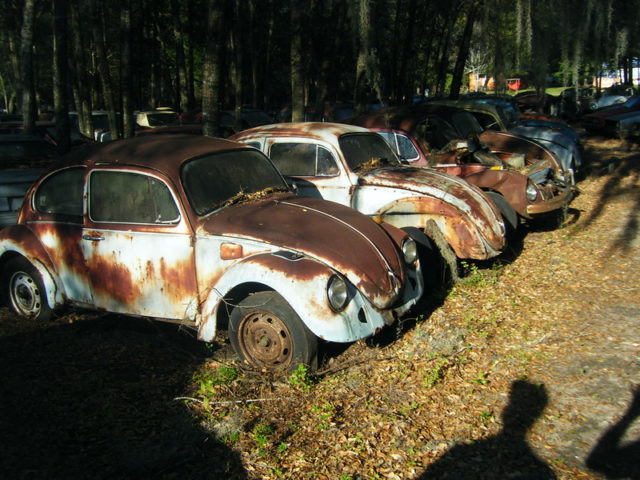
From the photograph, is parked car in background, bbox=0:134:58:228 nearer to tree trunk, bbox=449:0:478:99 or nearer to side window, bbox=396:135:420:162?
side window, bbox=396:135:420:162

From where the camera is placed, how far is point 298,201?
19.4ft

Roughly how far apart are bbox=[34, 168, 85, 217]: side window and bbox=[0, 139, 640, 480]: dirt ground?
4.05ft

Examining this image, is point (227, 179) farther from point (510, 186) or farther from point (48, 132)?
point (48, 132)

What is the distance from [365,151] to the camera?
8000 mm

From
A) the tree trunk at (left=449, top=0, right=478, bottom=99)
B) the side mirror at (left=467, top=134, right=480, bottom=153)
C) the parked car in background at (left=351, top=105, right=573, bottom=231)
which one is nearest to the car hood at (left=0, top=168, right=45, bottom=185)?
the parked car in background at (left=351, top=105, right=573, bottom=231)

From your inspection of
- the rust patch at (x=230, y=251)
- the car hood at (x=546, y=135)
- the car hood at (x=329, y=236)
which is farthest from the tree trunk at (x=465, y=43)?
the rust patch at (x=230, y=251)

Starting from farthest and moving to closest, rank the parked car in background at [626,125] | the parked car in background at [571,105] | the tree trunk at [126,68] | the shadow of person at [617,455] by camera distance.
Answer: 1. the parked car in background at [571,105]
2. the parked car in background at [626,125]
3. the tree trunk at [126,68]
4. the shadow of person at [617,455]

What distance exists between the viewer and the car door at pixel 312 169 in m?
7.56

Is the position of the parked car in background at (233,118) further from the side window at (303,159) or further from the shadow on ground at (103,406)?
the shadow on ground at (103,406)

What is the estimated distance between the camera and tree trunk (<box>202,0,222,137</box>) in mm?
9102

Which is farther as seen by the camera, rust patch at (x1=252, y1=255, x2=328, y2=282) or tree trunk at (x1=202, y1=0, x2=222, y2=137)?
tree trunk at (x1=202, y1=0, x2=222, y2=137)

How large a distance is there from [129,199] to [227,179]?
93cm

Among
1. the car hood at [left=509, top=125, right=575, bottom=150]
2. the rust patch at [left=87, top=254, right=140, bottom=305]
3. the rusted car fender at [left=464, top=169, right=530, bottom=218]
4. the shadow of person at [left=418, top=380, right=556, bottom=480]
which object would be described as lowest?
the shadow of person at [left=418, top=380, right=556, bottom=480]

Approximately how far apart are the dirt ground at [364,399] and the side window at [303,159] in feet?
7.44
